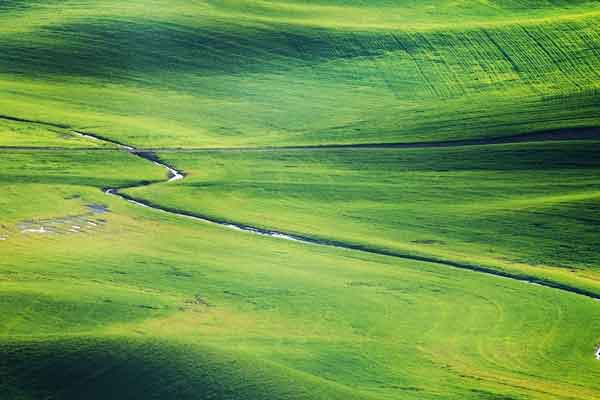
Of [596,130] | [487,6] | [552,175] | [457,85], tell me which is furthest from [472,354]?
[487,6]

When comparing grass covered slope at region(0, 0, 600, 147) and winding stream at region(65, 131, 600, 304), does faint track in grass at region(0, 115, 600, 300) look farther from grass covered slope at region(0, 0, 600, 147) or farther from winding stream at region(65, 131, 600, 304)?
grass covered slope at region(0, 0, 600, 147)

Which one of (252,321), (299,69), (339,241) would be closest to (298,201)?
(339,241)

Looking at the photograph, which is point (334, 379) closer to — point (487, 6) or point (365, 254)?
point (365, 254)

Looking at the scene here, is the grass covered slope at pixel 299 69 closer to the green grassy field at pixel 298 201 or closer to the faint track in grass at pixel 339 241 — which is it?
the green grassy field at pixel 298 201

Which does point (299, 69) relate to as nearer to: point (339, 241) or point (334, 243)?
point (339, 241)

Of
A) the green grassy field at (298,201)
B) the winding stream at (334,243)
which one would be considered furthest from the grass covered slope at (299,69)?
the winding stream at (334,243)

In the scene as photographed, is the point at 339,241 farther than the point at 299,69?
No

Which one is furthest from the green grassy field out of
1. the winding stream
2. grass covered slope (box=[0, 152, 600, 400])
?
the winding stream

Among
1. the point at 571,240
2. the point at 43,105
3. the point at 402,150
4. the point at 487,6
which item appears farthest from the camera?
the point at 487,6
